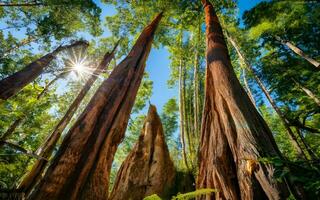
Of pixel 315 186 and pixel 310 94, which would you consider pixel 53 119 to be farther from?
pixel 315 186

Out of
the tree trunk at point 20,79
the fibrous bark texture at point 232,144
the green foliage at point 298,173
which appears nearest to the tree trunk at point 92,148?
the fibrous bark texture at point 232,144

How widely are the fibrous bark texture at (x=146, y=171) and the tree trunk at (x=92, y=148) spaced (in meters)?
4.68

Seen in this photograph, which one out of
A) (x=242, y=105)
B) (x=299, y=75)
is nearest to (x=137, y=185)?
(x=242, y=105)

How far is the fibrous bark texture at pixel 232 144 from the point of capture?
8.50ft

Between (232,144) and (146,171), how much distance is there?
21.3 ft

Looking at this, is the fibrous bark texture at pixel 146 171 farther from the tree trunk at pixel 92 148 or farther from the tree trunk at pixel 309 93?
the tree trunk at pixel 309 93

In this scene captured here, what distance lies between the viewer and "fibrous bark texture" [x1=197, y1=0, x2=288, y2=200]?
2.59 m

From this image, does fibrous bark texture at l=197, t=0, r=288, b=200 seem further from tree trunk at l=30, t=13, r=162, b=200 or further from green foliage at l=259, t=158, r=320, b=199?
tree trunk at l=30, t=13, r=162, b=200

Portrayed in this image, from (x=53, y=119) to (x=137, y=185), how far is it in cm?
1047

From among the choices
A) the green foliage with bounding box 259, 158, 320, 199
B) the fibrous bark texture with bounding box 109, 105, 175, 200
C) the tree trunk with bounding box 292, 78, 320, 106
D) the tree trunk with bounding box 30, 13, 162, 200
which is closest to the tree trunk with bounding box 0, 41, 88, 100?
the tree trunk with bounding box 30, 13, 162, 200

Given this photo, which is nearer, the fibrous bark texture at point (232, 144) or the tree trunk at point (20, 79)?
the fibrous bark texture at point (232, 144)

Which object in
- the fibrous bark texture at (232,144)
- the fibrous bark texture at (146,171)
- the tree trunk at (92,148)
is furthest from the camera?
the fibrous bark texture at (146,171)

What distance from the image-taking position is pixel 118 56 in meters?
14.1

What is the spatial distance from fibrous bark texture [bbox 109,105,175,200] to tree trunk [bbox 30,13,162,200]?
15.4ft
